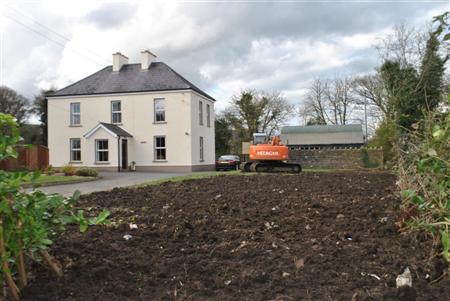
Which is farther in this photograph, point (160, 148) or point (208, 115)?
point (208, 115)

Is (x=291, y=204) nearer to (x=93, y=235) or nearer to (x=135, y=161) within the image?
(x=93, y=235)

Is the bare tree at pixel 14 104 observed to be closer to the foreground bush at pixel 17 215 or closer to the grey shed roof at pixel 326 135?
the grey shed roof at pixel 326 135

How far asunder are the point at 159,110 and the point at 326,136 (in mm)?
25523

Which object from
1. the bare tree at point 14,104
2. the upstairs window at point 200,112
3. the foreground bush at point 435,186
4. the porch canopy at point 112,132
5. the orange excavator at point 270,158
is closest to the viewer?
the foreground bush at point 435,186

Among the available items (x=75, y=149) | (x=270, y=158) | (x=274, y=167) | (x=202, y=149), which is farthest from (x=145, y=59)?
(x=270, y=158)

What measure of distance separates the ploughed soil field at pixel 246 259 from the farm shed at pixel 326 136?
43362 millimetres

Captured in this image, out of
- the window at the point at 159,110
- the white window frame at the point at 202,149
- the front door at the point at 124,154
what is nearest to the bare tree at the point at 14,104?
the front door at the point at 124,154

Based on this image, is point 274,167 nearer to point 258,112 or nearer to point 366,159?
point 366,159

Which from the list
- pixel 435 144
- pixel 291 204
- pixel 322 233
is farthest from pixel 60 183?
pixel 435 144

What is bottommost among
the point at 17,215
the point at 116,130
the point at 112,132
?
the point at 17,215

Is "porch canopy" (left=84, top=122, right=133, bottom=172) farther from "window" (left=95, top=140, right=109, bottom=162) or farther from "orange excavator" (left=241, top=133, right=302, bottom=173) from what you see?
"orange excavator" (left=241, top=133, right=302, bottom=173)

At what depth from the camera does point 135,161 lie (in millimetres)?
31062

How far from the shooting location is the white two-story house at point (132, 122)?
30.0 meters

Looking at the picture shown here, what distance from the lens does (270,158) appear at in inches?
810
